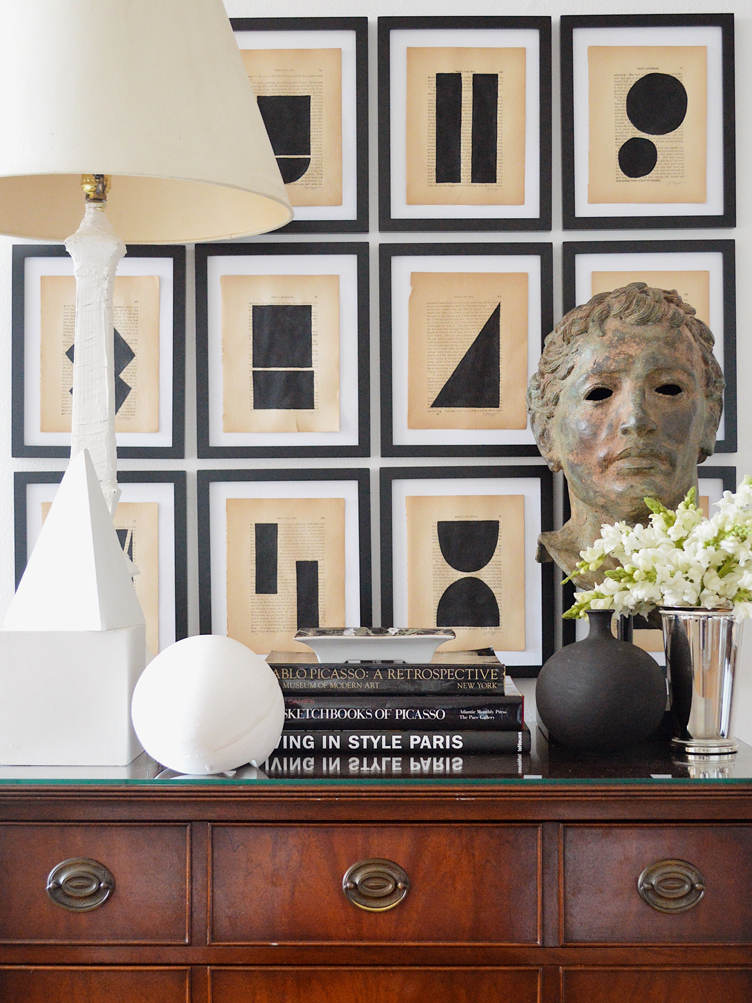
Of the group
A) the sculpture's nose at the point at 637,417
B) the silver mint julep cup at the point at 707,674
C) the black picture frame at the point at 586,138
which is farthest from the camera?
the black picture frame at the point at 586,138

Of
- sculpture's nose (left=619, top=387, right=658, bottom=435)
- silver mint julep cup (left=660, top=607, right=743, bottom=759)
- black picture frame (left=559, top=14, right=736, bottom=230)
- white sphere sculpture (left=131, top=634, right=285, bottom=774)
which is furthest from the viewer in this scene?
black picture frame (left=559, top=14, right=736, bottom=230)

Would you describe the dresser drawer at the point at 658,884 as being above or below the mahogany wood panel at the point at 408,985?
above

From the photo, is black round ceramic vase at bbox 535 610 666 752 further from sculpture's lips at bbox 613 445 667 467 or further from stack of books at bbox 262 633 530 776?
sculpture's lips at bbox 613 445 667 467

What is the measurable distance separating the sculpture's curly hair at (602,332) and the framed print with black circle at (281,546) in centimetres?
36

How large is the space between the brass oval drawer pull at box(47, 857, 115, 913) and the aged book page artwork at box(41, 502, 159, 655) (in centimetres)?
57

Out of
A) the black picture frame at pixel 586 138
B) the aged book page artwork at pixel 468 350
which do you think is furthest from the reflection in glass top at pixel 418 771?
the black picture frame at pixel 586 138

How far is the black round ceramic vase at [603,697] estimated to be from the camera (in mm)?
1168

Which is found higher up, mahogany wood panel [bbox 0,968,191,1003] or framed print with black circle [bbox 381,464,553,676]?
framed print with black circle [bbox 381,464,553,676]

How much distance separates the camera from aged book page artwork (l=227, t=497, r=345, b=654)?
166 cm

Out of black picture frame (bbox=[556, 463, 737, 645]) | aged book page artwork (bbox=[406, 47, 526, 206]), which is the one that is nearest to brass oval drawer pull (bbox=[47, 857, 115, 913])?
black picture frame (bbox=[556, 463, 737, 645])

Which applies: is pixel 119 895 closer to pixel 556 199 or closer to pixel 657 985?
pixel 657 985

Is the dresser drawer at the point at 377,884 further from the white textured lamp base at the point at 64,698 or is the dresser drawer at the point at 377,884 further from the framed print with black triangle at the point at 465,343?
the framed print with black triangle at the point at 465,343

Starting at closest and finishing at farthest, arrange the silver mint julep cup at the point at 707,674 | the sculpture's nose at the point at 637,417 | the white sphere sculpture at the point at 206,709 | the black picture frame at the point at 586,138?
the white sphere sculpture at the point at 206,709
the silver mint julep cup at the point at 707,674
the sculpture's nose at the point at 637,417
the black picture frame at the point at 586,138

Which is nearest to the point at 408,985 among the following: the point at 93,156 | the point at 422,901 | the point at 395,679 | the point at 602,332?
the point at 422,901
